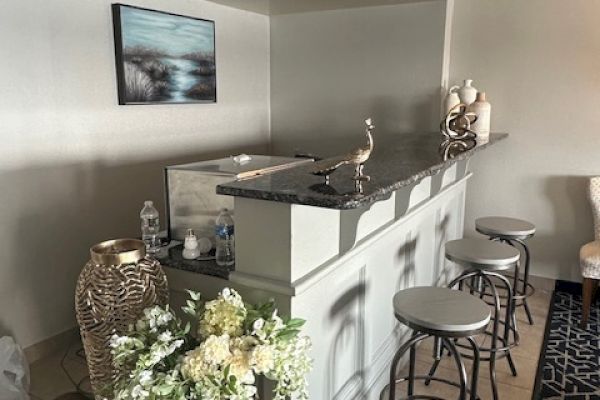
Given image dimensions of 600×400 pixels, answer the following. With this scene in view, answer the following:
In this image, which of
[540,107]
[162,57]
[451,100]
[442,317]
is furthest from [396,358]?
[540,107]

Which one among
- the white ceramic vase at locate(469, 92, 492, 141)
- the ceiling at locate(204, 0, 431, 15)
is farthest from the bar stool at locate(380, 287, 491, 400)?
the ceiling at locate(204, 0, 431, 15)

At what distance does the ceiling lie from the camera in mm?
3842

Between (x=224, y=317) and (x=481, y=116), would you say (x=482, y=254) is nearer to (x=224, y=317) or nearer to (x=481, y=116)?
(x=481, y=116)

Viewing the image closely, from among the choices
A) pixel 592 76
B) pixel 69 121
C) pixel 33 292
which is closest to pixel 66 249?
pixel 33 292

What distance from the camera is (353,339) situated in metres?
2.17

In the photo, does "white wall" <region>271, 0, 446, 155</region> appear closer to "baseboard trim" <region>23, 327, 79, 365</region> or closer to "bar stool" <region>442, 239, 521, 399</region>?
"bar stool" <region>442, 239, 521, 399</region>

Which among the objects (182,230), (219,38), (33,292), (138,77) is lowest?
(33,292)

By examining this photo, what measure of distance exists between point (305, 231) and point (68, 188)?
1.83m

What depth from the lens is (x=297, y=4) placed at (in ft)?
13.0

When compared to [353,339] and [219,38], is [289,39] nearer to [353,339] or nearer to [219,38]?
[219,38]

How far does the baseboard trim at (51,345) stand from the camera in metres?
2.82

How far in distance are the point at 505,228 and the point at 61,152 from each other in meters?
2.60

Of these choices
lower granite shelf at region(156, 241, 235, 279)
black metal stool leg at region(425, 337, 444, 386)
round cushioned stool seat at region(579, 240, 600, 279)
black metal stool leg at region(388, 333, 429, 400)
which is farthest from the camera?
round cushioned stool seat at region(579, 240, 600, 279)

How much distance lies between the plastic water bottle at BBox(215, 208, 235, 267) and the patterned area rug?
1.75 metres
